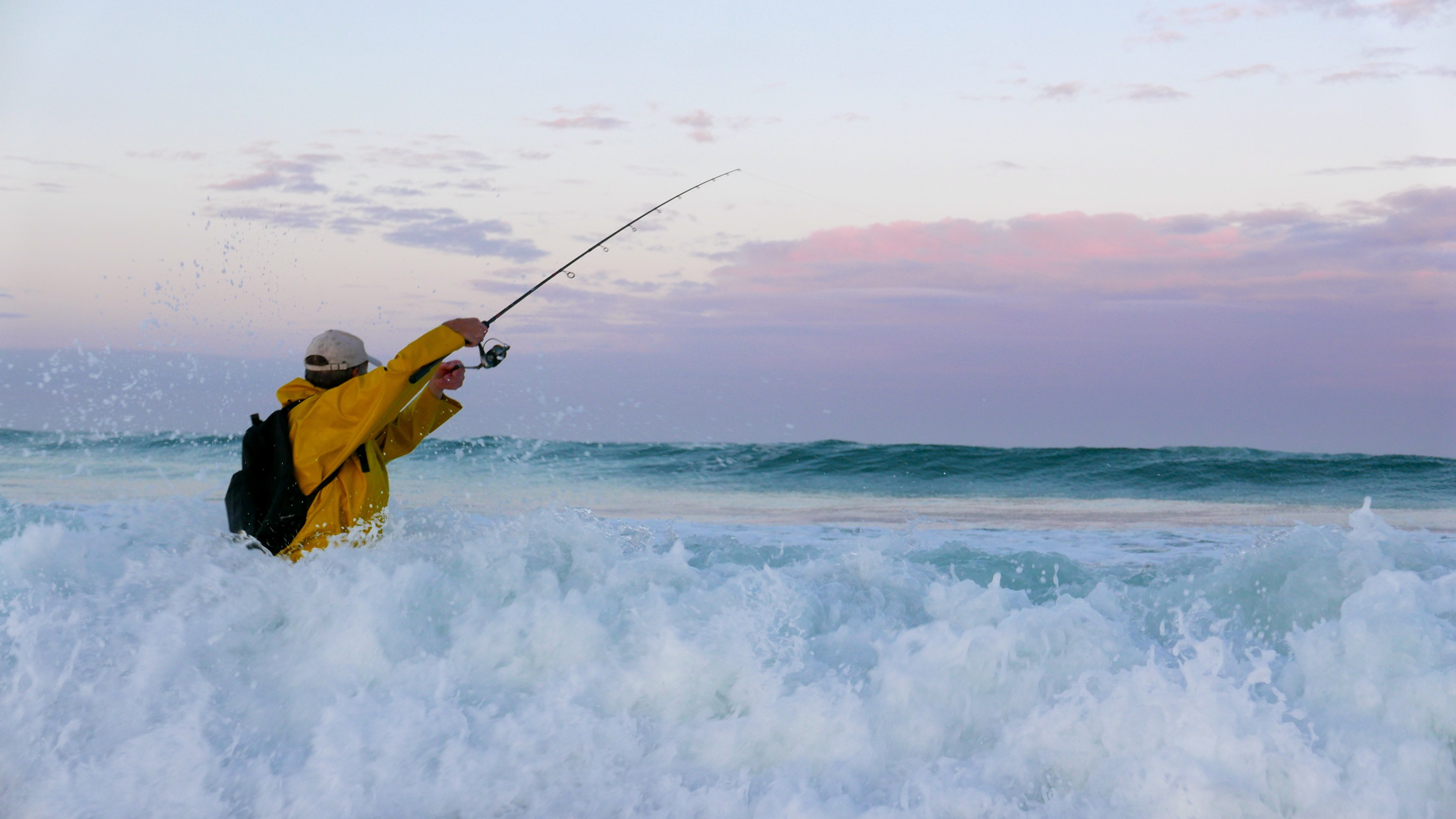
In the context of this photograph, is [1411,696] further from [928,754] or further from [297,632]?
[297,632]

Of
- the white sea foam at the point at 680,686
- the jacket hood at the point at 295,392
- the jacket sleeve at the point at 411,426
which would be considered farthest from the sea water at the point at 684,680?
the jacket hood at the point at 295,392

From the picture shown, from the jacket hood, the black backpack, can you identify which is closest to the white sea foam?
the black backpack

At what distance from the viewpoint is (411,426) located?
3848mm

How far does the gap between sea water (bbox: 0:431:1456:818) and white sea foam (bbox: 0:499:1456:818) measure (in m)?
0.01

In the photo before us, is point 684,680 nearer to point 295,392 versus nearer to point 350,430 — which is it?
A: point 350,430

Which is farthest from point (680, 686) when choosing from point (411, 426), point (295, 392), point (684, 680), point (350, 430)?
point (295, 392)

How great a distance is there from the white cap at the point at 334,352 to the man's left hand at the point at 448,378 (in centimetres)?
29

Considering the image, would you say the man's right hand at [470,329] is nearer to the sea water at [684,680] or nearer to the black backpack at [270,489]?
the black backpack at [270,489]

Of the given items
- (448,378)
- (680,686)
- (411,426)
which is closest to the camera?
(680,686)

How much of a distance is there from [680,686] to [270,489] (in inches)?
62.3

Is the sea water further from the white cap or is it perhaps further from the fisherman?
the white cap

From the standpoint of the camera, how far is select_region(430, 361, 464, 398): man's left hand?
3.68 meters

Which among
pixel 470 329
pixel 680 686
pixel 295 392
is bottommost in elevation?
pixel 680 686

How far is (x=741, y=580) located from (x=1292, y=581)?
2.28 meters
